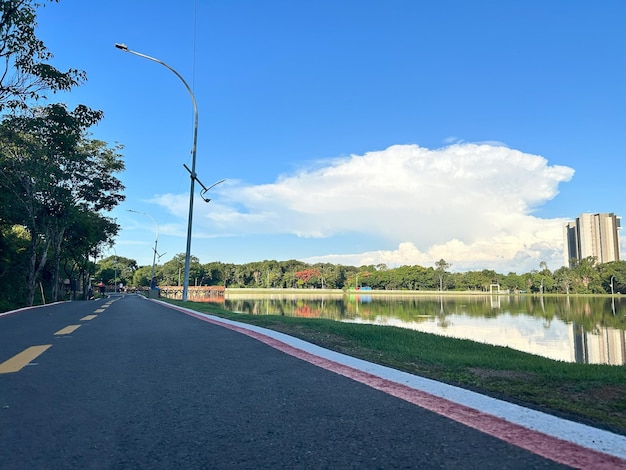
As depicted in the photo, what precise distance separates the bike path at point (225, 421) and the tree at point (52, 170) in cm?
1375

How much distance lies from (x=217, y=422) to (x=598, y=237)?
628 ft

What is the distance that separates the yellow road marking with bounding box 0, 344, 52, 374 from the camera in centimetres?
547

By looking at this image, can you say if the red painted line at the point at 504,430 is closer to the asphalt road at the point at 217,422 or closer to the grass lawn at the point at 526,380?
the asphalt road at the point at 217,422

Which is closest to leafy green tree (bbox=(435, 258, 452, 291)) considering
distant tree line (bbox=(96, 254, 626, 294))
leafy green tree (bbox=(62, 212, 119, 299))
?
distant tree line (bbox=(96, 254, 626, 294))

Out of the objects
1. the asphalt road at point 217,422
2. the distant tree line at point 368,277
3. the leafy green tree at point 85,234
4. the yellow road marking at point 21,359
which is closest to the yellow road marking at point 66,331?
the yellow road marking at point 21,359

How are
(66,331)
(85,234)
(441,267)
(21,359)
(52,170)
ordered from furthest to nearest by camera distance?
(441,267)
(85,234)
(52,170)
(66,331)
(21,359)

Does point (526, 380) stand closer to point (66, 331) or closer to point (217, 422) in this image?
point (217, 422)

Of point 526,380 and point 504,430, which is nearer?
point 504,430

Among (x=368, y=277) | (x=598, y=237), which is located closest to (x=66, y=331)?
(x=368, y=277)

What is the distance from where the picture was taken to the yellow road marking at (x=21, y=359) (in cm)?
547

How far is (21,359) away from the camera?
A: 6.14 metres

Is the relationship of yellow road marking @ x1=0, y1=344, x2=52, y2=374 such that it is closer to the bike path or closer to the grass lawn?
the bike path

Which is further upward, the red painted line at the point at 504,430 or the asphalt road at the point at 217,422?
the red painted line at the point at 504,430

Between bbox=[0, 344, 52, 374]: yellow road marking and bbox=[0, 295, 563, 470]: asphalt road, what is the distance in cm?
10
